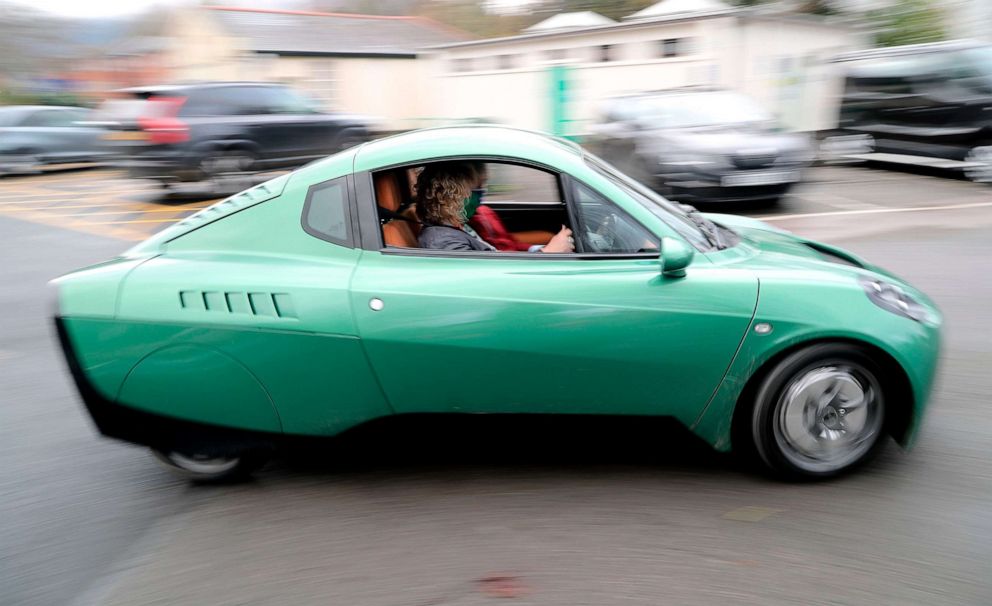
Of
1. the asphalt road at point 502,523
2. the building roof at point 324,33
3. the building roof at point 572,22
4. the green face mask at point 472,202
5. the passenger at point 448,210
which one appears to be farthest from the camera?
the building roof at point 324,33

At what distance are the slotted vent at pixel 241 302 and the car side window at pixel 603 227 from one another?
3.94 feet

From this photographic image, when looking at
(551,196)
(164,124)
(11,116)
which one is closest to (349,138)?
(164,124)

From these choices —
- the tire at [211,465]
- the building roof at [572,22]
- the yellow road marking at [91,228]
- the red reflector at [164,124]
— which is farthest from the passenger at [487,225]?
the building roof at [572,22]

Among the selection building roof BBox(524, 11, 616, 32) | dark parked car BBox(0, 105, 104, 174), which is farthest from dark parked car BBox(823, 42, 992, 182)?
dark parked car BBox(0, 105, 104, 174)

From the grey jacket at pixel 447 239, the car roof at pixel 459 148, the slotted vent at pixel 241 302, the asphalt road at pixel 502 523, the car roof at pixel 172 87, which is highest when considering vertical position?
the car roof at pixel 172 87

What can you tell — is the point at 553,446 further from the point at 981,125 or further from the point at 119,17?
the point at 119,17

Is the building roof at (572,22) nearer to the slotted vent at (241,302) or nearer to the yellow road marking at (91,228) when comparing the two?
the yellow road marking at (91,228)

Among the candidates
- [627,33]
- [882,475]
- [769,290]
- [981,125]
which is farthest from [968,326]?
[627,33]

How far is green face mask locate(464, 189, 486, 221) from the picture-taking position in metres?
3.61

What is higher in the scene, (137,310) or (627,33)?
(627,33)

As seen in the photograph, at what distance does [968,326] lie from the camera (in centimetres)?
529

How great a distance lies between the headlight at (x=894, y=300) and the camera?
3.14 meters

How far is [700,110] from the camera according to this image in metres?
10.6

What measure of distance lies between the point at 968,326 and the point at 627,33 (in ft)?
49.4
